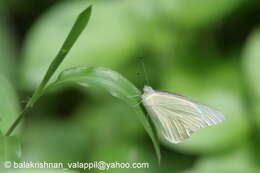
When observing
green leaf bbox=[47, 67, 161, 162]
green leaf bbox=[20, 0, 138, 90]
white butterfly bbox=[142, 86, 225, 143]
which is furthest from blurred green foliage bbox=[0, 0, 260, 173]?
green leaf bbox=[47, 67, 161, 162]

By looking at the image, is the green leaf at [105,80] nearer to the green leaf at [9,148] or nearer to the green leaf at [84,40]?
the green leaf at [9,148]

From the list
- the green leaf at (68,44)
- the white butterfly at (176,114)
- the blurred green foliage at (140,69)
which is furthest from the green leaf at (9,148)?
the blurred green foliage at (140,69)

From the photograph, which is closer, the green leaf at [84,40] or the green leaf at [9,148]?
the green leaf at [9,148]

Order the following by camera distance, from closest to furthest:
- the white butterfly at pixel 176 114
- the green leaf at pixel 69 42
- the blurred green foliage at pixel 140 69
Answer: the green leaf at pixel 69 42 < the white butterfly at pixel 176 114 < the blurred green foliage at pixel 140 69

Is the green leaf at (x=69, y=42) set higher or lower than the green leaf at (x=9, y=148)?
higher

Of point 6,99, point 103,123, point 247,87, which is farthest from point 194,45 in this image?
point 6,99

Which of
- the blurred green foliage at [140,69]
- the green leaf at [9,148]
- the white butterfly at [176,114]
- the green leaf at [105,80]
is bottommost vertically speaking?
the green leaf at [9,148]

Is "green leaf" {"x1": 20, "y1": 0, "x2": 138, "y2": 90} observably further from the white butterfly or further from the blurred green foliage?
the white butterfly
